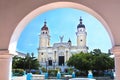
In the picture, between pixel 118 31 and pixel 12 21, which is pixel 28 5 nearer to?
pixel 12 21

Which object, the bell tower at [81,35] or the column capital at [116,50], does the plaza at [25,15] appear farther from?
the bell tower at [81,35]

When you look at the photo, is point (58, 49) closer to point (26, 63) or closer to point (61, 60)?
point (61, 60)

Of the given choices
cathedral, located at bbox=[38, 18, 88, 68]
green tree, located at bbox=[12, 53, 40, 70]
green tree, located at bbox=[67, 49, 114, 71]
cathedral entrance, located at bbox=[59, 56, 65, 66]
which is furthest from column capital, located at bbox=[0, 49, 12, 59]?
cathedral entrance, located at bbox=[59, 56, 65, 66]

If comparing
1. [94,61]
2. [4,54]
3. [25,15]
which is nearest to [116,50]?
[25,15]

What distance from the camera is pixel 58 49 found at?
29453 millimetres

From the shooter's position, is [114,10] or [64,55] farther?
[64,55]

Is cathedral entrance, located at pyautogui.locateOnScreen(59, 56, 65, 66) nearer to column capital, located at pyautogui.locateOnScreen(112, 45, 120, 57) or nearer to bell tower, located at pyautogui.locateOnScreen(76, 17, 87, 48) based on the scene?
bell tower, located at pyautogui.locateOnScreen(76, 17, 87, 48)

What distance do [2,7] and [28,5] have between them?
34 cm

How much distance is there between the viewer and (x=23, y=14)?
236 centimetres

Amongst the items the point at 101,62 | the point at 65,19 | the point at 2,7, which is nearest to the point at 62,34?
the point at 65,19

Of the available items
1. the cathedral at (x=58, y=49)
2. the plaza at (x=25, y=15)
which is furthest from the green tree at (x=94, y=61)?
the plaza at (x=25, y=15)

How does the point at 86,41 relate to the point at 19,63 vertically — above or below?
above

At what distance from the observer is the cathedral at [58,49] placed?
94.4 ft

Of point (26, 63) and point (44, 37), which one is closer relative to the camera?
point (26, 63)
